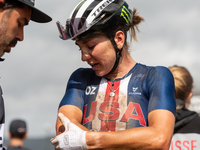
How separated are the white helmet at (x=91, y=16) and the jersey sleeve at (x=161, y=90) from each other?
3.09 feet

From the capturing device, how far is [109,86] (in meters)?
4.73

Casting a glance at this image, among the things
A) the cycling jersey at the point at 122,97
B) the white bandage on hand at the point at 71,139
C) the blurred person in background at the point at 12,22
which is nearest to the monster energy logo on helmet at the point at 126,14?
the cycling jersey at the point at 122,97

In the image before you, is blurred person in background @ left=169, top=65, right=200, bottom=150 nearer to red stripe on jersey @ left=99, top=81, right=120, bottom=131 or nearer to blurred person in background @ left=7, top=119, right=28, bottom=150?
red stripe on jersey @ left=99, top=81, right=120, bottom=131

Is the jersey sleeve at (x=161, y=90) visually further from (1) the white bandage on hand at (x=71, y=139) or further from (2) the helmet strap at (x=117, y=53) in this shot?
(1) the white bandage on hand at (x=71, y=139)

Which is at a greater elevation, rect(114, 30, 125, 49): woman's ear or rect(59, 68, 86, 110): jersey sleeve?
rect(114, 30, 125, 49): woman's ear

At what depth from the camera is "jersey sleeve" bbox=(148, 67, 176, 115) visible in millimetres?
4207

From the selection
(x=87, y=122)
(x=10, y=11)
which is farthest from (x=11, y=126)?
(x=10, y=11)

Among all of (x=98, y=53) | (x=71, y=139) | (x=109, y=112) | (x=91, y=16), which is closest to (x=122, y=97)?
(x=109, y=112)

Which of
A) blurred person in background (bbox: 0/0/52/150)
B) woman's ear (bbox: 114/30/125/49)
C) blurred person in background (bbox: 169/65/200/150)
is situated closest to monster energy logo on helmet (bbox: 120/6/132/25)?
woman's ear (bbox: 114/30/125/49)

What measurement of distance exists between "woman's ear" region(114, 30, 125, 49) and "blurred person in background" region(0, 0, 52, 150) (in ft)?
3.87

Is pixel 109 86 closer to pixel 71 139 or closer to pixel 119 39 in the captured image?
pixel 119 39

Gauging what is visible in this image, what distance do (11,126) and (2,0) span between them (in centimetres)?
497

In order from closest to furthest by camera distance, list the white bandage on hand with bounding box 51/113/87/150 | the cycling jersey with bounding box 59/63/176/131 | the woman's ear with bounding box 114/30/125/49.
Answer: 1. the white bandage on hand with bounding box 51/113/87/150
2. the cycling jersey with bounding box 59/63/176/131
3. the woman's ear with bounding box 114/30/125/49

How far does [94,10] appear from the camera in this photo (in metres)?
4.62
